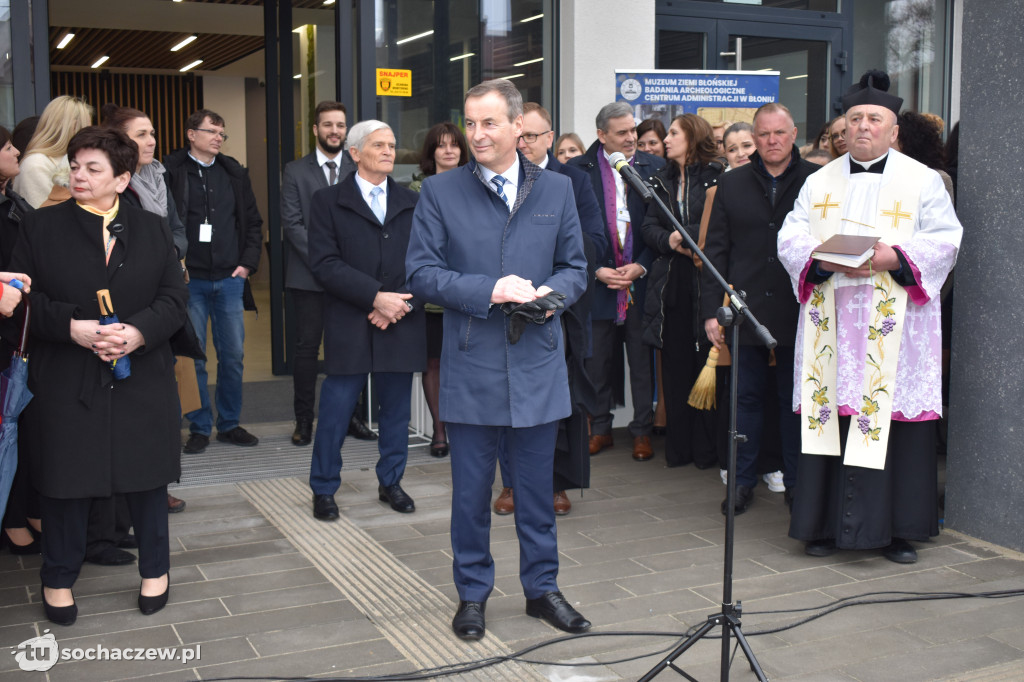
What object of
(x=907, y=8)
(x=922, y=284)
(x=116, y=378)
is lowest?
(x=116, y=378)

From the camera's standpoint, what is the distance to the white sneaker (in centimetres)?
606

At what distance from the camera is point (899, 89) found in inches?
416

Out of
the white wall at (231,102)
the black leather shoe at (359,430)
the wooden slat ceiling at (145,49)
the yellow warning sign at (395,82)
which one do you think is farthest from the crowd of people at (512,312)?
the white wall at (231,102)

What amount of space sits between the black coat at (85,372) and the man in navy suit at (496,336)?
3.51 feet

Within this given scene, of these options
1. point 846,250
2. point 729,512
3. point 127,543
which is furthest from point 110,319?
point 846,250

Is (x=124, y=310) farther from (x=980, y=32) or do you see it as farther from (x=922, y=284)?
(x=980, y=32)

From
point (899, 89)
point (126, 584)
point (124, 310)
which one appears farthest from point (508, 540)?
point (899, 89)

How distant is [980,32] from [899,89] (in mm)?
5826

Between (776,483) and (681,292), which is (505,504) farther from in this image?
(681,292)

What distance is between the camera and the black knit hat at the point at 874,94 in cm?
475

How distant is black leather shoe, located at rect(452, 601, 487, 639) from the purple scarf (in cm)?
301

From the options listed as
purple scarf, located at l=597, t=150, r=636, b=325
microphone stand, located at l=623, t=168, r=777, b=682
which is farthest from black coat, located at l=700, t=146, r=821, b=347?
microphone stand, located at l=623, t=168, r=777, b=682

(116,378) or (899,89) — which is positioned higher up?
(899,89)

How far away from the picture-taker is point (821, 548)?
4922 mm
